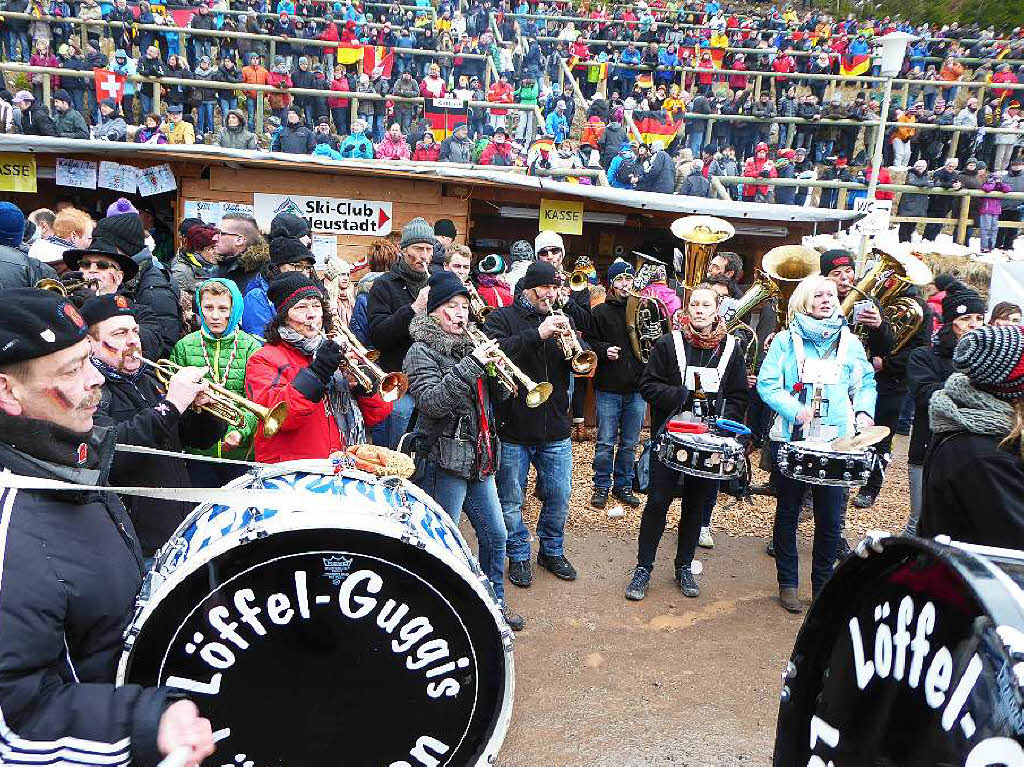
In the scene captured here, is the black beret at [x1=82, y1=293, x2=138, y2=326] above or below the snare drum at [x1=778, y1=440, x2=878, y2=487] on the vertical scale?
above

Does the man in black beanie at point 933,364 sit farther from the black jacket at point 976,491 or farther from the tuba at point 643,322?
the black jacket at point 976,491

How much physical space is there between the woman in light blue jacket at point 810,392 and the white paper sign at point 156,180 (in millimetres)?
7288

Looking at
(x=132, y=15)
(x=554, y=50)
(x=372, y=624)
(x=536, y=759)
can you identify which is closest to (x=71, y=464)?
(x=372, y=624)

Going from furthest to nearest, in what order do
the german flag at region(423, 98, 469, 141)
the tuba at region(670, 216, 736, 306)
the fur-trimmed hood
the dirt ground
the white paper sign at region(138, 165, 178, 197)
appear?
the german flag at region(423, 98, 469, 141) → the white paper sign at region(138, 165, 178, 197) → the tuba at region(670, 216, 736, 306) → the fur-trimmed hood → the dirt ground

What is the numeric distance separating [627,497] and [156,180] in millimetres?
6585

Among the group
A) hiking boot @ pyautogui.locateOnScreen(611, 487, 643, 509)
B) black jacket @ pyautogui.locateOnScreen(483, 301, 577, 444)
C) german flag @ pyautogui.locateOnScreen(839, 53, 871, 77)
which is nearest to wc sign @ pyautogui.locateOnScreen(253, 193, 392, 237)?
hiking boot @ pyautogui.locateOnScreen(611, 487, 643, 509)

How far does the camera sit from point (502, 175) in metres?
9.77

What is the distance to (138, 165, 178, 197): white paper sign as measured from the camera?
9.67 metres

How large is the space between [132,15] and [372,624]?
19.7 metres

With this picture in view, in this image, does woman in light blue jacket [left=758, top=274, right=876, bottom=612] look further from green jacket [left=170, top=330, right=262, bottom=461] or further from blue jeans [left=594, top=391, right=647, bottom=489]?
green jacket [left=170, top=330, right=262, bottom=461]

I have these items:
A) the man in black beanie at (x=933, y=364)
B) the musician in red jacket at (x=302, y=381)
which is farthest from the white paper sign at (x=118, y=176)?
the man in black beanie at (x=933, y=364)

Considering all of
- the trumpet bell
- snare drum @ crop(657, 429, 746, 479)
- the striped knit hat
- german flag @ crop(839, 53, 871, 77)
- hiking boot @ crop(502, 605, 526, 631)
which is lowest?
hiking boot @ crop(502, 605, 526, 631)

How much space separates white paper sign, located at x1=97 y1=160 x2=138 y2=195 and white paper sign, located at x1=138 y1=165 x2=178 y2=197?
9 cm

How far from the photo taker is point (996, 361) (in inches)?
119
